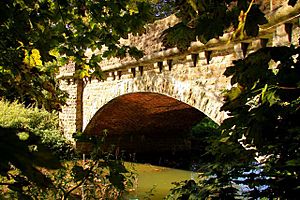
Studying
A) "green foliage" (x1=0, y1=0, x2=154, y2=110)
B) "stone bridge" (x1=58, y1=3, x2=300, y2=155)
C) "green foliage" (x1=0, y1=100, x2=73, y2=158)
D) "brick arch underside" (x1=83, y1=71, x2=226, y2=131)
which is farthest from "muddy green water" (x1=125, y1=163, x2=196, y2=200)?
"green foliage" (x1=0, y1=0, x2=154, y2=110)

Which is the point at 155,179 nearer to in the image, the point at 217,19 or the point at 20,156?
the point at 217,19

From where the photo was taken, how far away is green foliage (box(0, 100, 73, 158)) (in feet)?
31.0

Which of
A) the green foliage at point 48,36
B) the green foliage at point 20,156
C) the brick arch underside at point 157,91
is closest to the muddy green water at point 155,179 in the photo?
the brick arch underside at point 157,91

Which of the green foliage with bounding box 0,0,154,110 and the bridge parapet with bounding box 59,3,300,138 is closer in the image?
the green foliage with bounding box 0,0,154,110

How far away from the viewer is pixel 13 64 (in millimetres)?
1970

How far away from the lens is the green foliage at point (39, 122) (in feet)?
31.0

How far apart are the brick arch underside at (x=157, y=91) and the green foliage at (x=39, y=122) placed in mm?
876

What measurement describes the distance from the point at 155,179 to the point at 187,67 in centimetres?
393

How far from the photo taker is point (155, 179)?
8.40 meters

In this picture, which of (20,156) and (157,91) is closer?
(20,156)

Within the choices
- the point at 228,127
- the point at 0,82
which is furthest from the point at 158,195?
the point at 228,127

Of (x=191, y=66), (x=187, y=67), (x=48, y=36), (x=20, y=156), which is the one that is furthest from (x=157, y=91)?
(x=20, y=156)

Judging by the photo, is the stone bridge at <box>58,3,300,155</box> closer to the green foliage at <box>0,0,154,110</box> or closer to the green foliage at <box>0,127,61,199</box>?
the green foliage at <box>0,0,154,110</box>

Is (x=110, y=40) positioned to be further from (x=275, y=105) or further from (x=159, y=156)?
(x=159, y=156)
